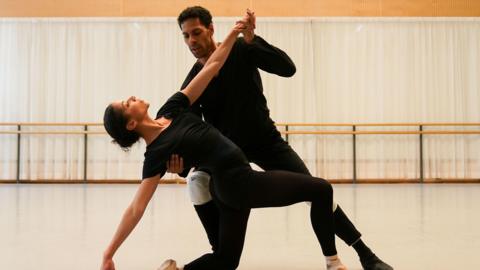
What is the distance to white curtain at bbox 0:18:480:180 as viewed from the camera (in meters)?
7.62

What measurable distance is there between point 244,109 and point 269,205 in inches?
20.2

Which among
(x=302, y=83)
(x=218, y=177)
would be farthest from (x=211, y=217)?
(x=302, y=83)

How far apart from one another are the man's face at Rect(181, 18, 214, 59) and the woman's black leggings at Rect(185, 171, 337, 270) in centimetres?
66

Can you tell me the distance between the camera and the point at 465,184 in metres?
7.34

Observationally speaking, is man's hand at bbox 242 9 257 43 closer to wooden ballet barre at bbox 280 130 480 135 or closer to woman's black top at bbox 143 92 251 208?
woman's black top at bbox 143 92 251 208

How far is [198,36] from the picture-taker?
2.15 m

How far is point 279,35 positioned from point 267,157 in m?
5.76

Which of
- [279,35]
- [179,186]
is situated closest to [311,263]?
[179,186]

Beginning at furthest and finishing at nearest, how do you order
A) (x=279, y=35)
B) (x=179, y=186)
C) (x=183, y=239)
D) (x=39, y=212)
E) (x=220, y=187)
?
(x=279, y=35)
(x=179, y=186)
(x=39, y=212)
(x=183, y=239)
(x=220, y=187)

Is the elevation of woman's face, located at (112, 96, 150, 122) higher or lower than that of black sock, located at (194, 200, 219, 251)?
higher

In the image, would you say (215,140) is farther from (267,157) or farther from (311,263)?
(311,263)

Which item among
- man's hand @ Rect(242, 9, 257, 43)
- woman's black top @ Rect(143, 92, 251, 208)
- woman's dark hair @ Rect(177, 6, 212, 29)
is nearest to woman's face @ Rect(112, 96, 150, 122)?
woman's black top @ Rect(143, 92, 251, 208)

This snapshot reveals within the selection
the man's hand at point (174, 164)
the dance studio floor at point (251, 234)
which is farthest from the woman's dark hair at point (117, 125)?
the dance studio floor at point (251, 234)

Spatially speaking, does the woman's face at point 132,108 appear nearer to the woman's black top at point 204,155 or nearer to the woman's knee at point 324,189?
the woman's black top at point 204,155
